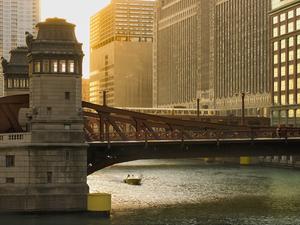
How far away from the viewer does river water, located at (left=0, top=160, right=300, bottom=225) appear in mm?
55719

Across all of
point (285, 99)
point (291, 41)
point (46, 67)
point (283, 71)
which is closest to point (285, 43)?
point (291, 41)

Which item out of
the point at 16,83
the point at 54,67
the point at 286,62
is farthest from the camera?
the point at 286,62

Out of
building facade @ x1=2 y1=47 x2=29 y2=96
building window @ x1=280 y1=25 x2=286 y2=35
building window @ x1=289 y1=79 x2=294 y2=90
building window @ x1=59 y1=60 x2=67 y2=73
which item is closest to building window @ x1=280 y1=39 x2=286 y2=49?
building window @ x1=280 y1=25 x2=286 y2=35

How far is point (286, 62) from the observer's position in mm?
159375

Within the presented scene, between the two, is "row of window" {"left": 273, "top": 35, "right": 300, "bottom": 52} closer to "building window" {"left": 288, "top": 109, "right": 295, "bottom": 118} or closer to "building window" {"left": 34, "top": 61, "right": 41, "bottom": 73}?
"building window" {"left": 288, "top": 109, "right": 295, "bottom": 118}

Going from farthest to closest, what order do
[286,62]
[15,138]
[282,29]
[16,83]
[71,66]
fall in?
[282,29] < [286,62] < [16,83] < [15,138] < [71,66]

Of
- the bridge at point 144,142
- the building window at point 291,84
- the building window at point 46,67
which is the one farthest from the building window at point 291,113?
the building window at point 46,67

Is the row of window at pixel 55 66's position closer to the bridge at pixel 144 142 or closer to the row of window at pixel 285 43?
the bridge at pixel 144 142

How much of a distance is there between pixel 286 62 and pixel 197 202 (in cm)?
9593

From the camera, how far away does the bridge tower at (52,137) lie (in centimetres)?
5634

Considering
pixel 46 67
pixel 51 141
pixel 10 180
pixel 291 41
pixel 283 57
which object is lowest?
pixel 10 180

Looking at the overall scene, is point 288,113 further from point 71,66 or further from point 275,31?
point 71,66

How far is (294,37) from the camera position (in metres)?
155

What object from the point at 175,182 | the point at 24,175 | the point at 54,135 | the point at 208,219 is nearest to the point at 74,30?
the point at 54,135
